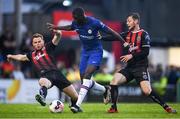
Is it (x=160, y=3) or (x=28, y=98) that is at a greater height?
(x=160, y=3)

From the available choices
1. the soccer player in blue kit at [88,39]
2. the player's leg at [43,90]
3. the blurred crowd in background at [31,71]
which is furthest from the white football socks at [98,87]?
the blurred crowd in background at [31,71]

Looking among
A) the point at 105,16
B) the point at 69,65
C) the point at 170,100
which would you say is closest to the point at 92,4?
the point at 105,16

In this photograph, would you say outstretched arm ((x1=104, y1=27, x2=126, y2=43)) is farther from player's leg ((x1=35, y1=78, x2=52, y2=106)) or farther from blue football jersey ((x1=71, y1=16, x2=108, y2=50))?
player's leg ((x1=35, y1=78, x2=52, y2=106))

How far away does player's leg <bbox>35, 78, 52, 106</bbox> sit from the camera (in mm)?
17391

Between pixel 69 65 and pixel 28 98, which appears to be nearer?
pixel 28 98

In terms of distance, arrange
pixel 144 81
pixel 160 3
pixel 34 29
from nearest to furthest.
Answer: pixel 144 81
pixel 34 29
pixel 160 3

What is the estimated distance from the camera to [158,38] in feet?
136

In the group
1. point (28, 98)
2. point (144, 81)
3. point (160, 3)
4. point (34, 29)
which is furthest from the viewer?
point (160, 3)

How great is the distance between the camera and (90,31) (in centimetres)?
1830

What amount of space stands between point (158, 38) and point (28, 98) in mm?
14286

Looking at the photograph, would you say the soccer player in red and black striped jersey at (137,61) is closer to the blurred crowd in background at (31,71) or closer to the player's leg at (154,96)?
the player's leg at (154,96)

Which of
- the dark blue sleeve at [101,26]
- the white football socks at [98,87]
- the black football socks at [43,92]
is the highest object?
the dark blue sleeve at [101,26]

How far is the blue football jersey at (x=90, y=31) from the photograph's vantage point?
59.9ft

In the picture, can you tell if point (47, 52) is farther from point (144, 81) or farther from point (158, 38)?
point (158, 38)
